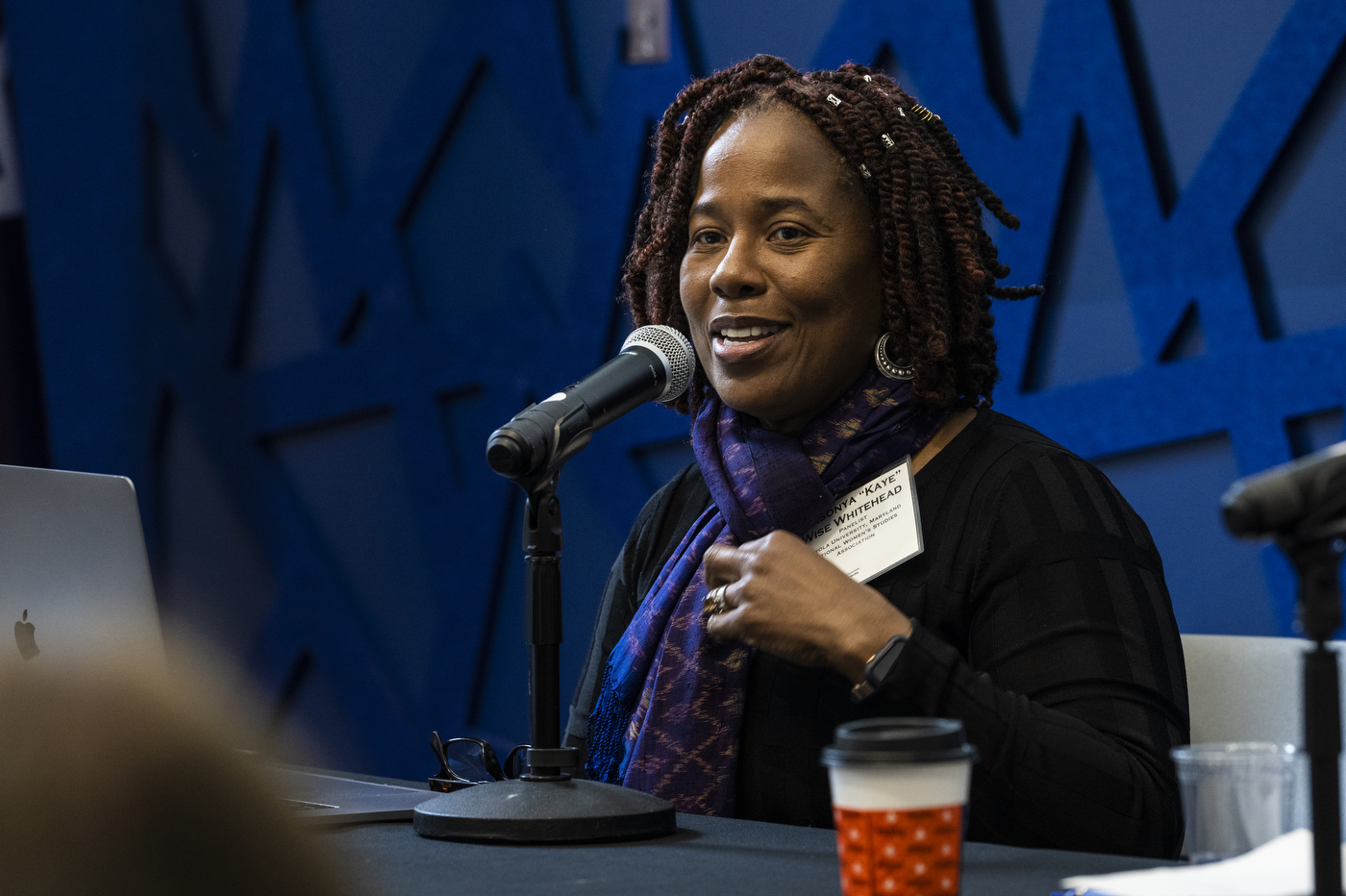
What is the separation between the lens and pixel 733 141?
1.87 meters

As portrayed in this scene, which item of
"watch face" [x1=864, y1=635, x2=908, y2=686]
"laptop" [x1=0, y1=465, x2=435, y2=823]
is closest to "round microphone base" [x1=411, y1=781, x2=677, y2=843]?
"laptop" [x1=0, y1=465, x2=435, y2=823]

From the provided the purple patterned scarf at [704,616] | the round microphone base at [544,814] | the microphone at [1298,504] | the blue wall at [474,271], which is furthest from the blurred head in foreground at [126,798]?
the blue wall at [474,271]

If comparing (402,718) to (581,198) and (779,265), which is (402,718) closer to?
(581,198)

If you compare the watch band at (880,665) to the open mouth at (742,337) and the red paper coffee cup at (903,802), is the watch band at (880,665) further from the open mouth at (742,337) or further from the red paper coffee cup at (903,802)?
the open mouth at (742,337)

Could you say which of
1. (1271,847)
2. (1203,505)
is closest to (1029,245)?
(1203,505)

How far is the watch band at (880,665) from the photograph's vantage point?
1.36 m

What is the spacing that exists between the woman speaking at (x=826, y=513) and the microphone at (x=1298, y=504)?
0.64 metres

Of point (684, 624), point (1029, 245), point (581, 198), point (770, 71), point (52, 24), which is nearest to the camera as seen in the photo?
point (684, 624)

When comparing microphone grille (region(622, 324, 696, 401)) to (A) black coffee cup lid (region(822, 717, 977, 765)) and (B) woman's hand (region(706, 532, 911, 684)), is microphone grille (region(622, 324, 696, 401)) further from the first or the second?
(A) black coffee cup lid (region(822, 717, 977, 765))

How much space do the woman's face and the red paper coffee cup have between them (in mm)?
970

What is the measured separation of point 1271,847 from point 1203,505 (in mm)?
1879

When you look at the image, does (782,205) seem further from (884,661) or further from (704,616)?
(884,661)

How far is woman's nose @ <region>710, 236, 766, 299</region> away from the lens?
1.83 m

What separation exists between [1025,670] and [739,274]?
63 cm
